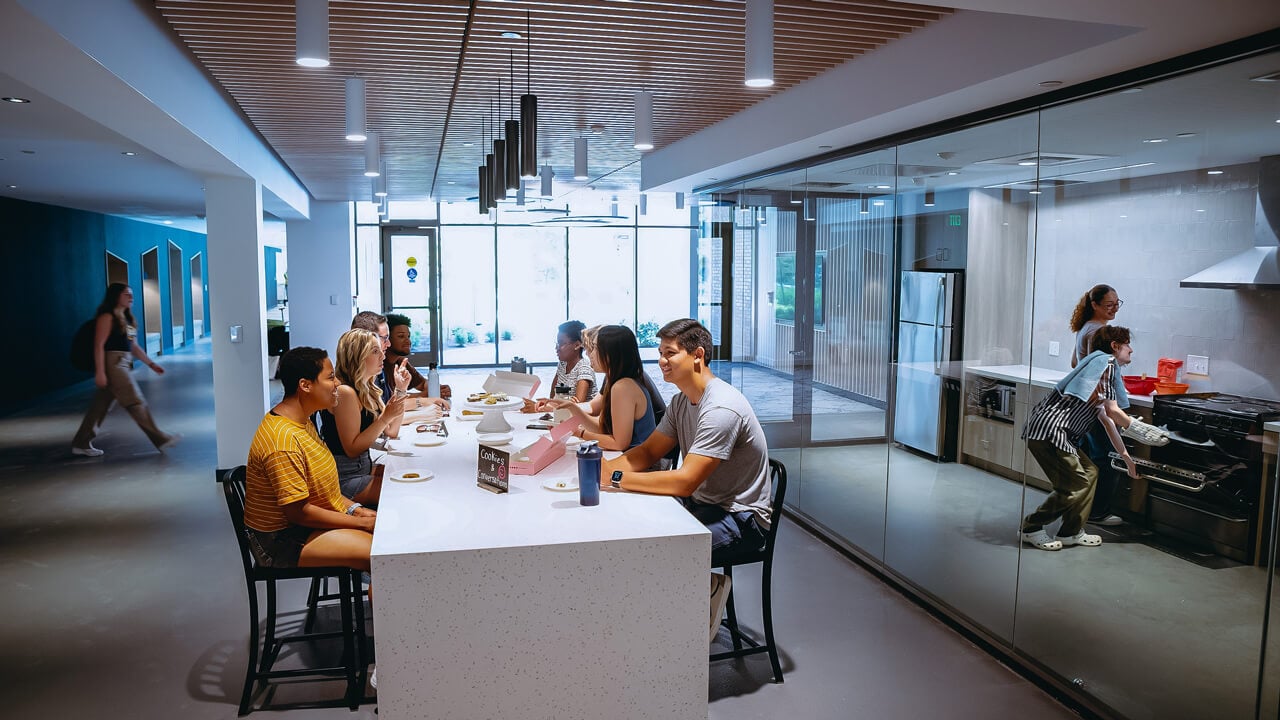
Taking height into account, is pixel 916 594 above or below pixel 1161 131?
below

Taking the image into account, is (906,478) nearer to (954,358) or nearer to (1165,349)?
(954,358)

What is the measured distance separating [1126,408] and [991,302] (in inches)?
35.7

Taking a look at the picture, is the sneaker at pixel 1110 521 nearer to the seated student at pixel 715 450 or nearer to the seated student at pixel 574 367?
the seated student at pixel 715 450

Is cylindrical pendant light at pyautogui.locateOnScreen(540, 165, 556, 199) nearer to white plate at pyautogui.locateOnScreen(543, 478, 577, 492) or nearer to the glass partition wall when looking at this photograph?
the glass partition wall

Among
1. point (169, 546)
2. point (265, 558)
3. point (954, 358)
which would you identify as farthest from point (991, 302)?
point (169, 546)

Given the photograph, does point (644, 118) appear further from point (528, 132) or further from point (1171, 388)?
point (1171, 388)

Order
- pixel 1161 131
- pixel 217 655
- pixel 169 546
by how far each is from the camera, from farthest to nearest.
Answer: pixel 169 546
pixel 217 655
pixel 1161 131

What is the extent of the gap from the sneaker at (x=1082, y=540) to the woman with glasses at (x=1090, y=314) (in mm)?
684

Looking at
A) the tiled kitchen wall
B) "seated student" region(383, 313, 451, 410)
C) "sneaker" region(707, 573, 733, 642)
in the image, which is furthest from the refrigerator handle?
"seated student" region(383, 313, 451, 410)

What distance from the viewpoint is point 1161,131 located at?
2.98 meters

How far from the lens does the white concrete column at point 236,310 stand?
671 centimetres

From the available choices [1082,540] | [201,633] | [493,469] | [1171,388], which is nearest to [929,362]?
[1082,540]

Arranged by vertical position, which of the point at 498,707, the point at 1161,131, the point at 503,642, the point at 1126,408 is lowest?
the point at 498,707

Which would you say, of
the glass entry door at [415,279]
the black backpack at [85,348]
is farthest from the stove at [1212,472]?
the glass entry door at [415,279]
